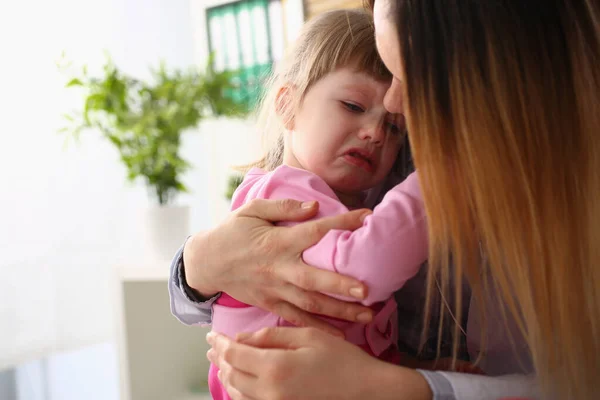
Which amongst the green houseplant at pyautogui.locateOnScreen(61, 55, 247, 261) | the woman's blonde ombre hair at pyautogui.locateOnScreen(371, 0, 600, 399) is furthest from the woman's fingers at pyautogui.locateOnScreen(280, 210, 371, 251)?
the green houseplant at pyautogui.locateOnScreen(61, 55, 247, 261)

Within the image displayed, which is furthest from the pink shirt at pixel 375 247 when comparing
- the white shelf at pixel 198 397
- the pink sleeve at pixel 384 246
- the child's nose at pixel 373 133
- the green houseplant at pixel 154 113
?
the white shelf at pixel 198 397

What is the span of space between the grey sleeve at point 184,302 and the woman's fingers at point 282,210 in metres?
0.22

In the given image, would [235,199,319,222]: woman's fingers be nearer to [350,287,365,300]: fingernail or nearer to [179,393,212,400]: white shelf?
[350,287,365,300]: fingernail

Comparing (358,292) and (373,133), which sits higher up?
(373,133)

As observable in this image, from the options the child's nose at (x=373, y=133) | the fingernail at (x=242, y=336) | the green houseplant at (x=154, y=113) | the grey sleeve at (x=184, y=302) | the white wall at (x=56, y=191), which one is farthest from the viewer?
the white wall at (x=56, y=191)

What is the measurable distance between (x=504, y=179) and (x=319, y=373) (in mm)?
349

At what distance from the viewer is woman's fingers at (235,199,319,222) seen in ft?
3.33

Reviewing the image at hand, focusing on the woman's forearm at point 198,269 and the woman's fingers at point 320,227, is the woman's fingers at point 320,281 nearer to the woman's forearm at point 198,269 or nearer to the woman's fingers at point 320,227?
the woman's fingers at point 320,227

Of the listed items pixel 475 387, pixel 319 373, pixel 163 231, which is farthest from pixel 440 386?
pixel 163 231

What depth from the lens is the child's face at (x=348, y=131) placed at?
1.13 m

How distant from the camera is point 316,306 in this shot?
39.0 inches

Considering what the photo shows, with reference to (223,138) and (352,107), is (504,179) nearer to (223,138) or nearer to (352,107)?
(352,107)

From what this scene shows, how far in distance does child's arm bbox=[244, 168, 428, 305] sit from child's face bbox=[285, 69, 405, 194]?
0.63ft

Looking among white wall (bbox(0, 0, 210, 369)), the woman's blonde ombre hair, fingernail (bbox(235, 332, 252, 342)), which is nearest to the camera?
the woman's blonde ombre hair
